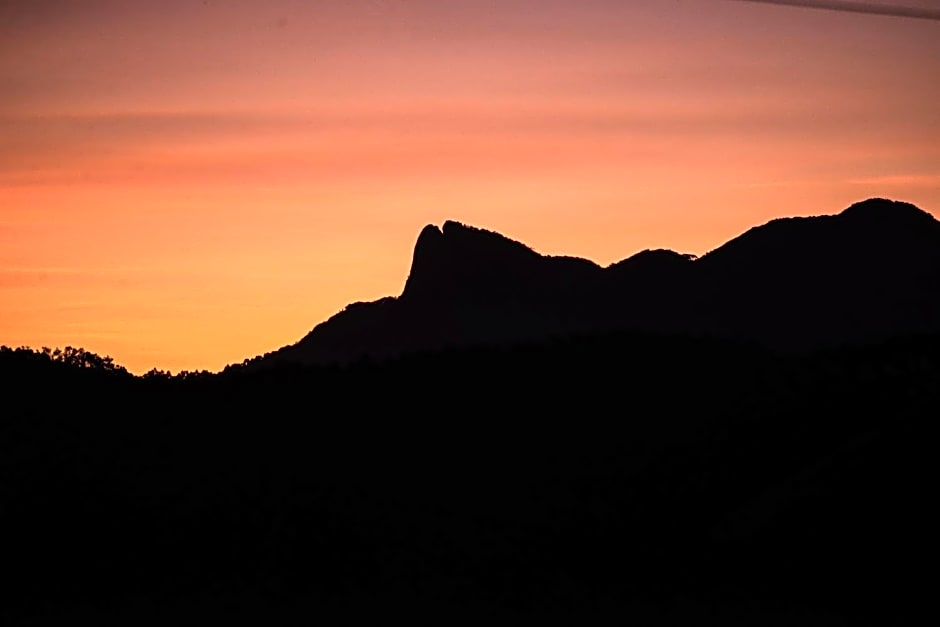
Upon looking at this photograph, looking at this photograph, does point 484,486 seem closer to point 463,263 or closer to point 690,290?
point 690,290

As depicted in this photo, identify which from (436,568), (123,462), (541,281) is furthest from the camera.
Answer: (541,281)

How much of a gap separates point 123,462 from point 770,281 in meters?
67.9

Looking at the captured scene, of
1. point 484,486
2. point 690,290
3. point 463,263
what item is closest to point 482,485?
point 484,486

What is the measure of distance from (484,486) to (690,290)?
186 ft

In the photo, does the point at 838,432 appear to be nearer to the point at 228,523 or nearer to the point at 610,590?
the point at 610,590

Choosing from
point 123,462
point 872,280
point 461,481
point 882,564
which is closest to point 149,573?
point 123,462

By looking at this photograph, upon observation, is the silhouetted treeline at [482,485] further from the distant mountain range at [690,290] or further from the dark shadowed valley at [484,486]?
the distant mountain range at [690,290]

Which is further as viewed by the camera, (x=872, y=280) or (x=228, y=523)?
(x=872, y=280)

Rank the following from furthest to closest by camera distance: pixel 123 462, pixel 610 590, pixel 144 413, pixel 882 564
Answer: pixel 144 413 → pixel 123 462 → pixel 610 590 → pixel 882 564

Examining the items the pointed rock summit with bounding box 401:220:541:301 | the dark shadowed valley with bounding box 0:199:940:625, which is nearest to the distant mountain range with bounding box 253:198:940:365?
the pointed rock summit with bounding box 401:220:541:301

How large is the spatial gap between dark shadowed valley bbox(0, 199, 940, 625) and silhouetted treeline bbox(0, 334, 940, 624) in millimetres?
77

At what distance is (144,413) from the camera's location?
38781 millimetres

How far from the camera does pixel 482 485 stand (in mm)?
34781

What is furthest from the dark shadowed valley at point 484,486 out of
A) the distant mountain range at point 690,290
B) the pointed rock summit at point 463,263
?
the pointed rock summit at point 463,263
